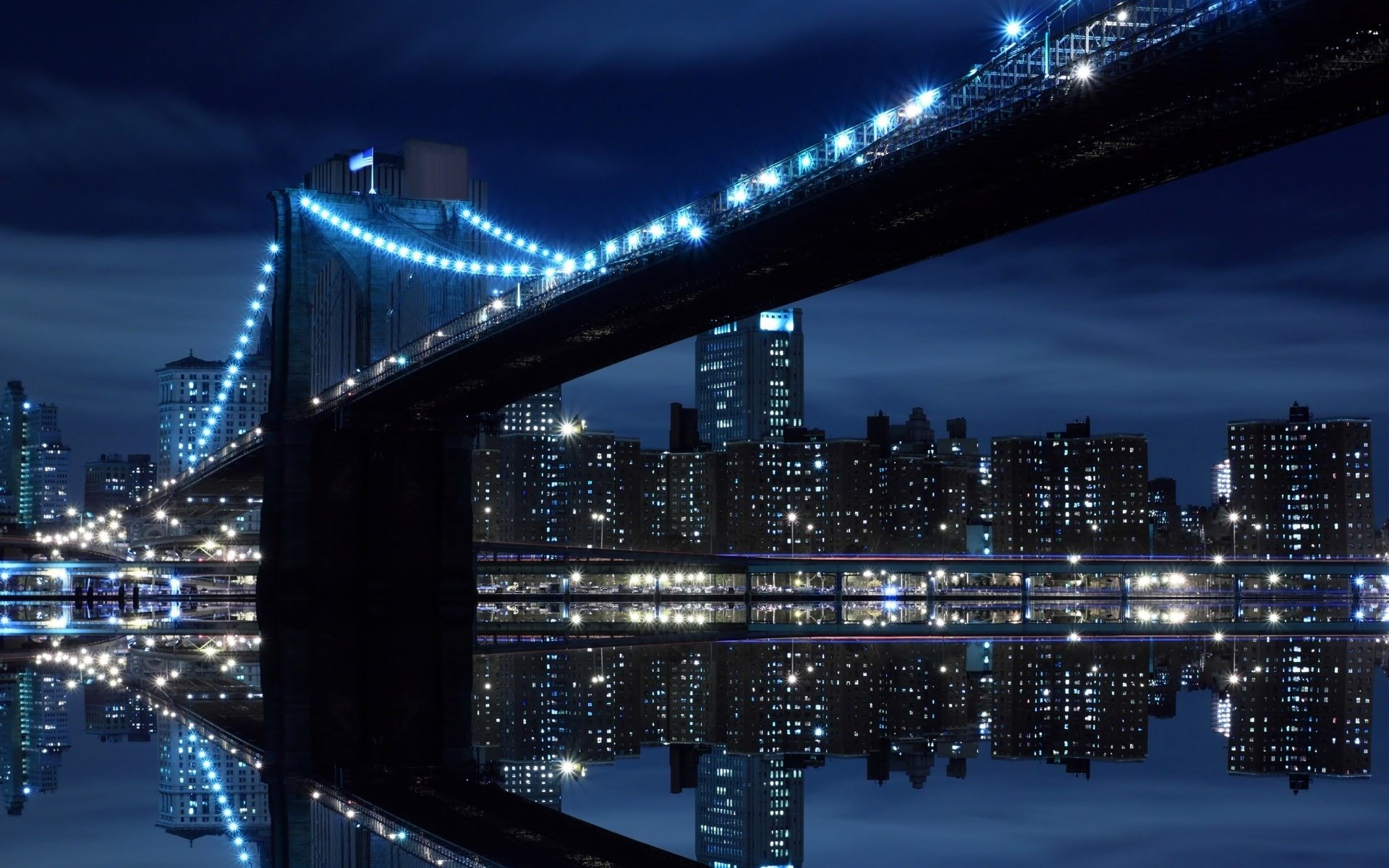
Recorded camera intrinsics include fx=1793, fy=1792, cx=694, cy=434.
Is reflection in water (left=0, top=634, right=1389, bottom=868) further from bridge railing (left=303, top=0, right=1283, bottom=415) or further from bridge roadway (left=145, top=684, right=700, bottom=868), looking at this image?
bridge railing (left=303, top=0, right=1283, bottom=415)

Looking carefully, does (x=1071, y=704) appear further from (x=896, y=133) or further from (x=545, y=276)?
(x=545, y=276)

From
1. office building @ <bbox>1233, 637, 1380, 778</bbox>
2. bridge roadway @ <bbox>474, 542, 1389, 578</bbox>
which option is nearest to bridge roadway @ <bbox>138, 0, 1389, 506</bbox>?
office building @ <bbox>1233, 637, 1380, 778</bbox>

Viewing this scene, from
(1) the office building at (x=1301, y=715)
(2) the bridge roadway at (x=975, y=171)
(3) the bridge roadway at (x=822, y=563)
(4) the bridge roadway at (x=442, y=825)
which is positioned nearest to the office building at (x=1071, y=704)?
(1) the office building at (x=1301, y=715)

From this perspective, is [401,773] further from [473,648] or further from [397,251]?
[397,251]

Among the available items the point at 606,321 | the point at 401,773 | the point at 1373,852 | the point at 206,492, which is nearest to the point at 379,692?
the point at 401,773

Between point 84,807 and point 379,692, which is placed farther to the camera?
point 379,692

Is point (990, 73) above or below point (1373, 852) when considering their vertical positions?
above
